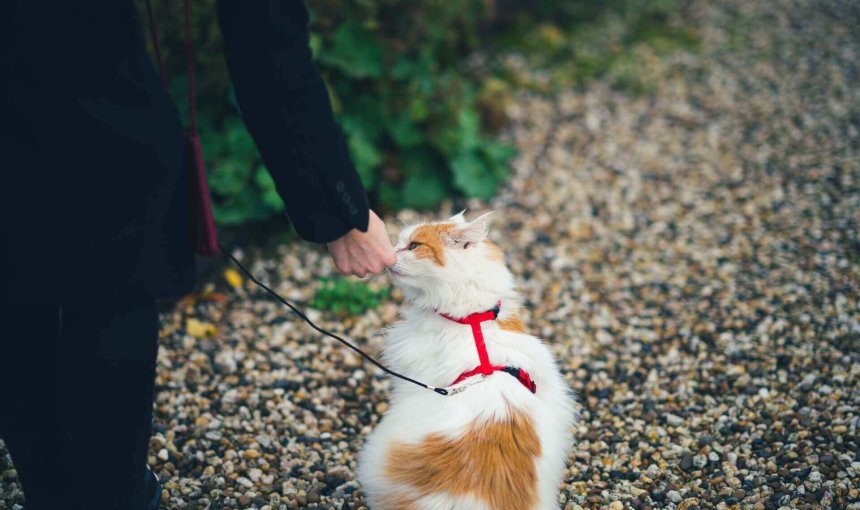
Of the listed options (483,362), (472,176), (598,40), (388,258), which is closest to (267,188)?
(472,176)

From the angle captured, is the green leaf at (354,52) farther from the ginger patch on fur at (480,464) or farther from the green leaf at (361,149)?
the ginger patch on fur at (480,464)

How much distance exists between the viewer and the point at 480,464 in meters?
1.83

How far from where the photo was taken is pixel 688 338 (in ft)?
11.1

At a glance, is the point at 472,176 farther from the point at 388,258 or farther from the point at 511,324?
the point at 388,258

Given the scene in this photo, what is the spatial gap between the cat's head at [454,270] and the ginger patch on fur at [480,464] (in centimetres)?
41

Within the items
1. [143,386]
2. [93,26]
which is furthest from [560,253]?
[93,26]

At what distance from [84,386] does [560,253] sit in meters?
3.07

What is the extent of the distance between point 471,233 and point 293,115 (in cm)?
75

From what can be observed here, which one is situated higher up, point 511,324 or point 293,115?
point 293,115

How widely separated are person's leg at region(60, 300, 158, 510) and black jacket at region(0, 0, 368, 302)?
106mm

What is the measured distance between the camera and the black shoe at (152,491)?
2.28 meters

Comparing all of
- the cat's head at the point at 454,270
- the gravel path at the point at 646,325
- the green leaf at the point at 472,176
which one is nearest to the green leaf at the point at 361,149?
the gravel path at the point at 646,325

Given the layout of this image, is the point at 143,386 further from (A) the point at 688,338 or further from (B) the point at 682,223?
(B) the point at 682,223

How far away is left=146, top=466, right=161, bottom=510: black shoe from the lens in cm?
228
